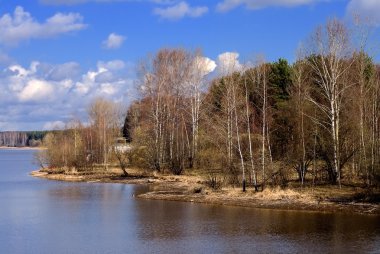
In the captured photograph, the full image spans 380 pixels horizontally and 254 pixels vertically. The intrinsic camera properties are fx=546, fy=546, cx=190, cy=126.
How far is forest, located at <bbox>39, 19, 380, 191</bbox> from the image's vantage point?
4166 centimetres

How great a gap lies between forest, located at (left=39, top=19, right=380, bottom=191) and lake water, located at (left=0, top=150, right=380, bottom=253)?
705 centimetres

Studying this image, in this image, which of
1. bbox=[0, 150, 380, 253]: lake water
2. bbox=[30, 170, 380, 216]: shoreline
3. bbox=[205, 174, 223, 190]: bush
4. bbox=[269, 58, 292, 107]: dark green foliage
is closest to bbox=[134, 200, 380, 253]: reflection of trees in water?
bbox=[0, 150, 380, 253]: lake water

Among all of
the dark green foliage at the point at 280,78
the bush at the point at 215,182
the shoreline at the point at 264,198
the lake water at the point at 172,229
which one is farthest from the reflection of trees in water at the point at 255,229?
the dark green foliage at the point at 280,78

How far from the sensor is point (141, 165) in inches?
2598

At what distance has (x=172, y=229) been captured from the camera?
1149 inches

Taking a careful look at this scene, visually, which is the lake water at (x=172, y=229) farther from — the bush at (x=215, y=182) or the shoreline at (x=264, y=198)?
the bush at (x=215, y=182)

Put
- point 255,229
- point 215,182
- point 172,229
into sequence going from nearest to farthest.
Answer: point 255,229 < point 172,229 < point 215,182

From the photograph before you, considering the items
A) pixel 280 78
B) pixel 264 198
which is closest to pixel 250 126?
pixel 280 78

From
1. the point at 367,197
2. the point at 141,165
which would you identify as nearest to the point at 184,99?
the point at 141,165

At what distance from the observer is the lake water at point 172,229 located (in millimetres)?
24266

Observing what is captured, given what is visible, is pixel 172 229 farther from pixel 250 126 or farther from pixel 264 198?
pixel 250 126

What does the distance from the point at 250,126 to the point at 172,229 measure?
3200 cm

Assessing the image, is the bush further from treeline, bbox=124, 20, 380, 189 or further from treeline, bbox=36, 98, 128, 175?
treeline, bbox=36, 98, 128, 175

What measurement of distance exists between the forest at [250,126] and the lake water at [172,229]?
23.1ft
